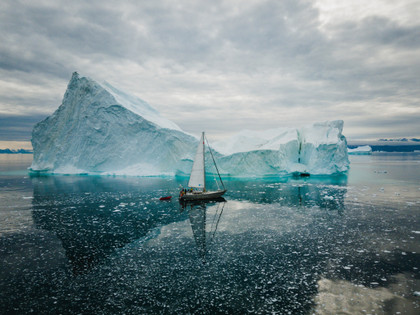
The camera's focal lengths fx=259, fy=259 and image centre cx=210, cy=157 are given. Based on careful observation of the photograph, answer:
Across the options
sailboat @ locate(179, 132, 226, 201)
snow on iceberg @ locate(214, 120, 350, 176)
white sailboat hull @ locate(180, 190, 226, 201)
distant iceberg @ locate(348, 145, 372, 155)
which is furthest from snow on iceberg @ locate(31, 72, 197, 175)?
distant iceberg @ locate(348, 145, 372, 155)

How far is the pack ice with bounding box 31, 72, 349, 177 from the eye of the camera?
30.9 m

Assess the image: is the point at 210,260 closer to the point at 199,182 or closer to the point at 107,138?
the point at 199,182

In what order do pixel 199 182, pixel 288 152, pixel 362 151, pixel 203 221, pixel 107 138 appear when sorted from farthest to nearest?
pixel 362 151 → pixel 288 152 → pixel 107 138 → pixel 199 182 → pixel 203 221

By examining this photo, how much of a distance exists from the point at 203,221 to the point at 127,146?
905 inches

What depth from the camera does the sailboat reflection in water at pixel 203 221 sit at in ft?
28.9

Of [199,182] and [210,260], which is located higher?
[199,182]

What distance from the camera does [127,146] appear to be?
32.3 metres

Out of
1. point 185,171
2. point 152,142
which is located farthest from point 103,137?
point 185,171

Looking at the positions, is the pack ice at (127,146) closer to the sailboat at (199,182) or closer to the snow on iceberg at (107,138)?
the snow on iceberg at (107,138)

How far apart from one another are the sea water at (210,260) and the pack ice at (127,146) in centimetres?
1679

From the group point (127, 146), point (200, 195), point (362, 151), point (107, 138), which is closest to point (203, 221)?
point (200, 195)

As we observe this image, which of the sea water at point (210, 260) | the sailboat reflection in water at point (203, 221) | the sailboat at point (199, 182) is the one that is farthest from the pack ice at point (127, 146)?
the sea water at point (210, 260)

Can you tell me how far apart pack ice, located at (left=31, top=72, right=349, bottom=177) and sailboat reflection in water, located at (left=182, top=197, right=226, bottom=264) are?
553 inches

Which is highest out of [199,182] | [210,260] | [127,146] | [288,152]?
[127,146]
